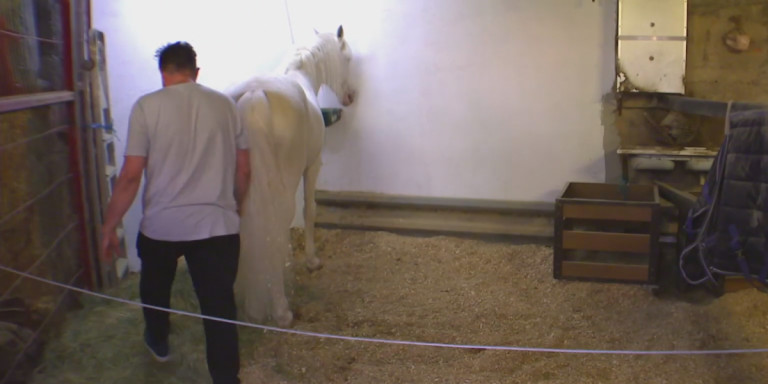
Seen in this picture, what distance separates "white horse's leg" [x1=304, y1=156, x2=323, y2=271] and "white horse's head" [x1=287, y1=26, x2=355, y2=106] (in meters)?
0.58

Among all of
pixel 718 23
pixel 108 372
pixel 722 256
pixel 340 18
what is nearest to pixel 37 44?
pixel 108 372

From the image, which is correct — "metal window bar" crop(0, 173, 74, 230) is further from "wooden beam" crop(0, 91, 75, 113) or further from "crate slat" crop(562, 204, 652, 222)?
"crate slat" crop(562, 204, 652, 222)

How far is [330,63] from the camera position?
424 cm

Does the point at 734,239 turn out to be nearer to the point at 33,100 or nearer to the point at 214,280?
the point at 214,280

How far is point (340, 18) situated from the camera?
15.2 ft

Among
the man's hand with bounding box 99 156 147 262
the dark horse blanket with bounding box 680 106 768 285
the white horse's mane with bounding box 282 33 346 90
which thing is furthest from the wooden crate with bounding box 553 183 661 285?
the man's hand with bounding box 99 156 147 262

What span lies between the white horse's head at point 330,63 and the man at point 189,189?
5.20 feet

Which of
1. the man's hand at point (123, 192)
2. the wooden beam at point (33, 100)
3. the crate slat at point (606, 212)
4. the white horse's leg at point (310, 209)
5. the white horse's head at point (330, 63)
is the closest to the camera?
the man's hand at point (123, 192)

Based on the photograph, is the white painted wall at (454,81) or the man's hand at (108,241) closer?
the man's hand at (108,241)

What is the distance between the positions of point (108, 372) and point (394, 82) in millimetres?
2734

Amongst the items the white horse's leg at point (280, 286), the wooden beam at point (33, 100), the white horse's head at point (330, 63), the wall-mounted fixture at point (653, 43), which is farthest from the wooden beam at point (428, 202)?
the wooden beam at point (33, 100)

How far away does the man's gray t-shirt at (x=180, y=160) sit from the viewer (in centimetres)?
223

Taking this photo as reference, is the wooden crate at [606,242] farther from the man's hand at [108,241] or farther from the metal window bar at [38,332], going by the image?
the metal window bar at [38,332]

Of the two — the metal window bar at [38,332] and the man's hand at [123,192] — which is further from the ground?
the man's hand at [123,192]
